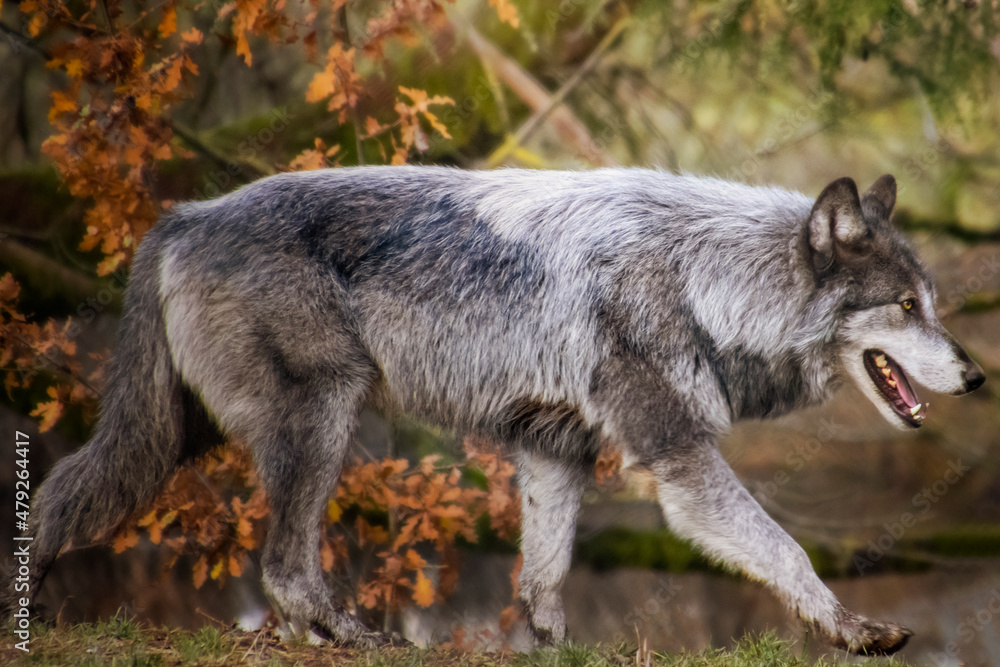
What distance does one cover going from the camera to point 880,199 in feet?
13.0

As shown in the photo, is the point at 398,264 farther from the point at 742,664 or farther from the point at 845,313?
the point at 742,664

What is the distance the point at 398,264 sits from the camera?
3.93m

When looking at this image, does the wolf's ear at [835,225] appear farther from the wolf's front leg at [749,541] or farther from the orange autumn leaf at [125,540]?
the orange autumn leaf at [125,540]

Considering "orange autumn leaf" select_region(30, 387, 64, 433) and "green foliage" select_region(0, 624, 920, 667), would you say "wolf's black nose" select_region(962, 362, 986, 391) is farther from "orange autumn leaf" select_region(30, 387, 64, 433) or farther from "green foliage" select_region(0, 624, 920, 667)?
"orange autumn leaf" select_region(30, 387, 64, 433)

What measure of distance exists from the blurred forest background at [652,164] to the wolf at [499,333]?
1.96 metres

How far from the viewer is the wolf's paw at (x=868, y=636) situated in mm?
3164

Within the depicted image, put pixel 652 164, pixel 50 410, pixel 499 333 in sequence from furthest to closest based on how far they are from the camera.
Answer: pixel 652 164
pixel 50 410
pixel 499 333

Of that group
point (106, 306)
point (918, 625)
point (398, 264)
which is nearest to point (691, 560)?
point (918, 625)

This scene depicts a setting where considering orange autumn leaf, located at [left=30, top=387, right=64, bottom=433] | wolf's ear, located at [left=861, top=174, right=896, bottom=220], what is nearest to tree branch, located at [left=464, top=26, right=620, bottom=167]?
wolf's ear, located at [left=861, top=174, right=896, bottom=220]

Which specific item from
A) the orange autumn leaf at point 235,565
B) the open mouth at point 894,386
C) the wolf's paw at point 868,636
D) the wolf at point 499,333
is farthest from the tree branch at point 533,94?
the wolf's paw at point 868,636

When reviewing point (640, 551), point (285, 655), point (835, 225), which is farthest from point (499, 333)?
point (640, 551)

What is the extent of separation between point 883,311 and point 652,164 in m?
3.54

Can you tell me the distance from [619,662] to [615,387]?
1224 millimetres

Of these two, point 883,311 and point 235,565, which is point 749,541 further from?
point 235,565
